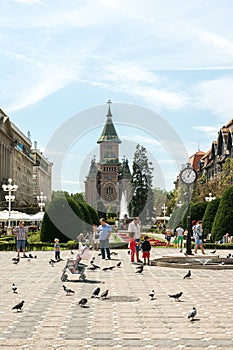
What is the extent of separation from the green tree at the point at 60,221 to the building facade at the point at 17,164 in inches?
1810

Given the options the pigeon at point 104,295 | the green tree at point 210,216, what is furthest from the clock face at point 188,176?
the green tree at point 210,216

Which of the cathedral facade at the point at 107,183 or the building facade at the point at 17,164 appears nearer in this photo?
the building facade at the point at 17,164

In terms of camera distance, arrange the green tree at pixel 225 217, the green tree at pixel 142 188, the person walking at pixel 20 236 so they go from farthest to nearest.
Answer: the green tree at pixel 142 188, the green tree at pixel 225 217, the person walking at pixel 20 236

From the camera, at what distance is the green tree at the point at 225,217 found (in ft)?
107

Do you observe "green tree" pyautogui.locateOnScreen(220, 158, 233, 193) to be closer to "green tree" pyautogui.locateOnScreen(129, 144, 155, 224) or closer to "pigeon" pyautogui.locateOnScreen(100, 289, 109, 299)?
"green tree" pyautogui.locateOnScreen(129, 144, 155, 224)

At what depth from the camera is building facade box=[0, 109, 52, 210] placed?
9431 centimetres

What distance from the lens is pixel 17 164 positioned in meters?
112

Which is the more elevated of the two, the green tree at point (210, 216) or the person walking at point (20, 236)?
the green tree at point (210, 216)

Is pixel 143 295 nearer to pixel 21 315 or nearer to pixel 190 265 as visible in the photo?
pixel 21 315

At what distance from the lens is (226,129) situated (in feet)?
281

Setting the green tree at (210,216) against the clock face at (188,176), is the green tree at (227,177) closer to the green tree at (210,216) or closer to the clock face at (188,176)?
the green tree at (210,216)

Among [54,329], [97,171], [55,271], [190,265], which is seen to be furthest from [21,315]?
[97,171]

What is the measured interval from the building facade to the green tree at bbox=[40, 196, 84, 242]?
46.0 m

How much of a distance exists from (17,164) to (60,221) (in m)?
79.2
